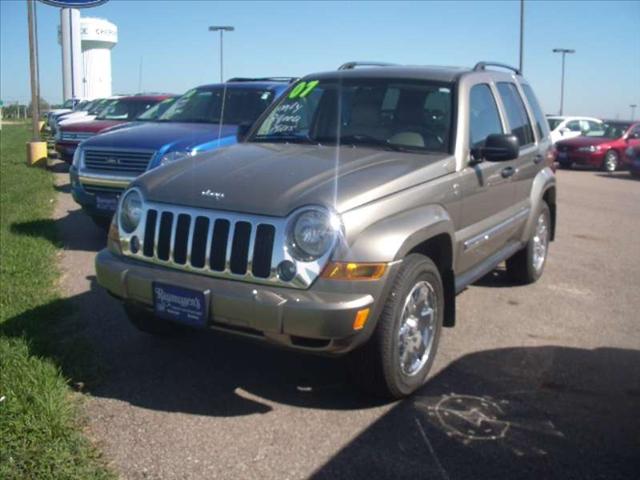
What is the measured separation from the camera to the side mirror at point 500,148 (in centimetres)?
455

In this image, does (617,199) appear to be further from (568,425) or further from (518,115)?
(568,425)

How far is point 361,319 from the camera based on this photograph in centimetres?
340

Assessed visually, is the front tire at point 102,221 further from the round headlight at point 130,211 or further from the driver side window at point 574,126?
the driver side window at point 574,126

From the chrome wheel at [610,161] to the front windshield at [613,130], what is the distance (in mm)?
806

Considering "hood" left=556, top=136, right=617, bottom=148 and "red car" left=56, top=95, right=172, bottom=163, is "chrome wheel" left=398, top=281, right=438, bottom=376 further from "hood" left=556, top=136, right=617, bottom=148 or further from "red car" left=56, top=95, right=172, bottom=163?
"hood" left=556, top=136, right=617, bottom=148

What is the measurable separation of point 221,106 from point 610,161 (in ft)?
50.9

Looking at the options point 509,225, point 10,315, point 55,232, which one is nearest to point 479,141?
point 509,225

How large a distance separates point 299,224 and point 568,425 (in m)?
1.79

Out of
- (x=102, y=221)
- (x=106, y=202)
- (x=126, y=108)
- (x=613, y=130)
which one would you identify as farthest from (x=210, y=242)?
(x=613, y=130)

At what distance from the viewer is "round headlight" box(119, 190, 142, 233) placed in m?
4.03

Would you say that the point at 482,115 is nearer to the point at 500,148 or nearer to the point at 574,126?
the point at 500,148

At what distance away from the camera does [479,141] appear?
4.87 metres

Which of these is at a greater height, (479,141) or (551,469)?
(479,141)

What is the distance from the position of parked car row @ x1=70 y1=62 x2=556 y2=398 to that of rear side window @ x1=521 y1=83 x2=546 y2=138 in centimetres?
67
